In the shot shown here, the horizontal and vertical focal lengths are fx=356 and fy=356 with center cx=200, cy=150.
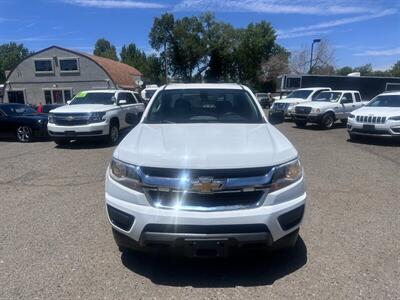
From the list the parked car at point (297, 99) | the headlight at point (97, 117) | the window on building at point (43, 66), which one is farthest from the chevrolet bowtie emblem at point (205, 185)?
the window on building at point (43, 66)

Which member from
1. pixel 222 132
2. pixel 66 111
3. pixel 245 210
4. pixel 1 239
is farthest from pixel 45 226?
pixel 66 111

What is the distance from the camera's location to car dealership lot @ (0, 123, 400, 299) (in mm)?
3141

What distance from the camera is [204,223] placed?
287cm

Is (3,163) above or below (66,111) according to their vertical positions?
below

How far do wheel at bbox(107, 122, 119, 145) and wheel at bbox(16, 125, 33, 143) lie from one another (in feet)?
9.63

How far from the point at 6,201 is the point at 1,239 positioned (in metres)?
1.60

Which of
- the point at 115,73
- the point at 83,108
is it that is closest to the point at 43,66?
the point at 115,73

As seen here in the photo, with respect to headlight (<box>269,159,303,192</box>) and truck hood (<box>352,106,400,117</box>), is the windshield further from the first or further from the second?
headlight (<box>269,159,303,192</box>)

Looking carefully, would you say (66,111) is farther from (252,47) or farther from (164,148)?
(252,47)

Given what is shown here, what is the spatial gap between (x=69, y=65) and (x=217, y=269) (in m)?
39.1

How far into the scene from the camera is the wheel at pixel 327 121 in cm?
1566

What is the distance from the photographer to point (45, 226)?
14.8 ft

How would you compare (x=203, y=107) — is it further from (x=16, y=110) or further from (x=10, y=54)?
(x=10, y=54)

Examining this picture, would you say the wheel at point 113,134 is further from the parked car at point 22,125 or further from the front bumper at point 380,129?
the front bumper at point 380,129
